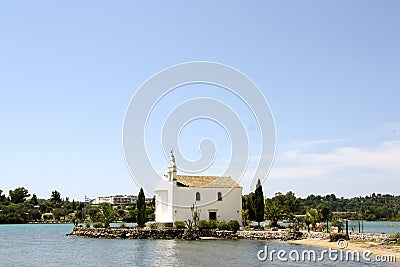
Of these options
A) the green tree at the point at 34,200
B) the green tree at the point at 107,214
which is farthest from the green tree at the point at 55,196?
the green tree at the point at 107,214

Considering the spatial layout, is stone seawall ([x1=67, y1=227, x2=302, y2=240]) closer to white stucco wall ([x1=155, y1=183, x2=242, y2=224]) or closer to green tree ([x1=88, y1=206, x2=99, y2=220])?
white stucco wall ([x1=155, y1=183, x2=242, y2=224])

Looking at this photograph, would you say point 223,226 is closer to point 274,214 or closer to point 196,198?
point 196,198

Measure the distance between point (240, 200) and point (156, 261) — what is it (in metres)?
27.2

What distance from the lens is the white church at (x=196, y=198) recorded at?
57312 mm

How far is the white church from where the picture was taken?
5731 centimetres

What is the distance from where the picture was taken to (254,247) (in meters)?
42.5

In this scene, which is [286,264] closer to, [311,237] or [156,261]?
[156,261]

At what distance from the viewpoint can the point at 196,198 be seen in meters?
A: 58.0

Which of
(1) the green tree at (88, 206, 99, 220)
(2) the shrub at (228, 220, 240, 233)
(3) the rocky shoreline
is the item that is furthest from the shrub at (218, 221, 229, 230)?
(1) the green tree at (88, 206, 99, 220)

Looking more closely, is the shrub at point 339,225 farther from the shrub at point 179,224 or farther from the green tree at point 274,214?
the shrub at point 179,224

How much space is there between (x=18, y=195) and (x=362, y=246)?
111 metres

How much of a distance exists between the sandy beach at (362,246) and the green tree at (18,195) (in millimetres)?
101512

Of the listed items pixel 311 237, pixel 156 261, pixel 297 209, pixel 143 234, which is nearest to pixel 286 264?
pixel 156 261

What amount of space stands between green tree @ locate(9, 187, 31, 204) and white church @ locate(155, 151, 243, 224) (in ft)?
278
